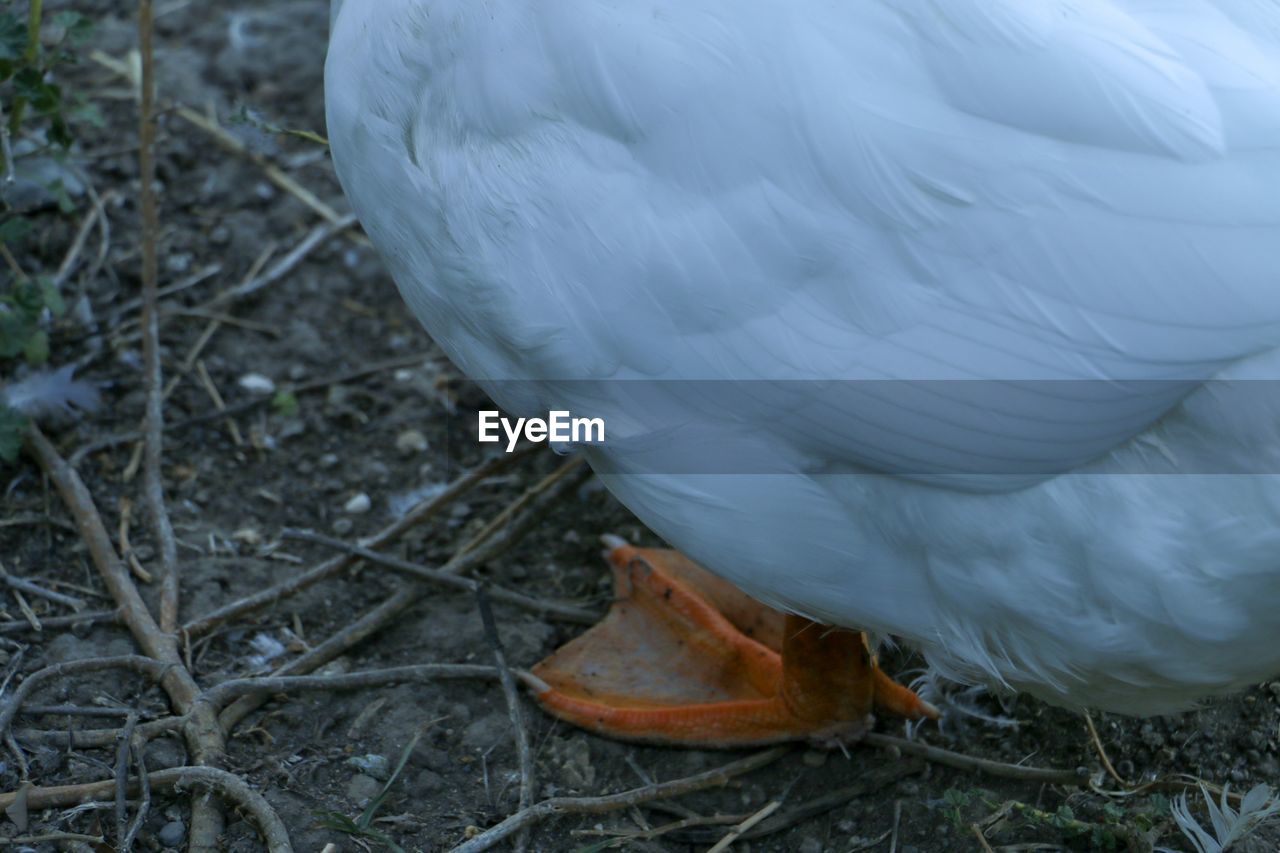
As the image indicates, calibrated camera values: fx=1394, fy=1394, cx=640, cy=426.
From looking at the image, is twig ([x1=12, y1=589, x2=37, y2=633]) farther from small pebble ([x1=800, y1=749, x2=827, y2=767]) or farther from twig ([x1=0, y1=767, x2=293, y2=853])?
small pebble ([x1=800, y1=749, x2=827, y2=767])

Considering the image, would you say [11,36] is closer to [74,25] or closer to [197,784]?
[74,25]

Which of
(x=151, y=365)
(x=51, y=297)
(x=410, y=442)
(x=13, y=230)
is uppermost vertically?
(x=13, y=230)

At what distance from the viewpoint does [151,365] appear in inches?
116

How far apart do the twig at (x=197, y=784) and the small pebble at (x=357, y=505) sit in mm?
847

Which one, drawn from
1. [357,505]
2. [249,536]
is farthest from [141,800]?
[357,505]

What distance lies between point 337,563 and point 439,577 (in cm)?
20

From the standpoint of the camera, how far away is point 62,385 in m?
2.90

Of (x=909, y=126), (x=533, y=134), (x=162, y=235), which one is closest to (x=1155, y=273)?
(x=909, y=126)

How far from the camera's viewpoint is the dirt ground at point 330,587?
88.6 inches

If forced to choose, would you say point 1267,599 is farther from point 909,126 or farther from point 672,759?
point 672,759

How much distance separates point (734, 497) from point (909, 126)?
515 mm

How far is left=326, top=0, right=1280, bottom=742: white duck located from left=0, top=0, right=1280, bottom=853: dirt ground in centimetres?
52

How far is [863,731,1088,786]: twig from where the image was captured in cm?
229

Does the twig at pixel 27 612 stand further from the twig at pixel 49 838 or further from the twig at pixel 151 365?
the twig at pixel 49 838
